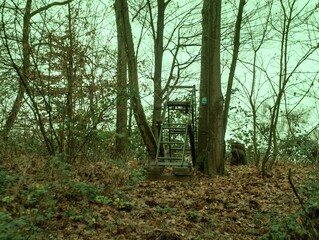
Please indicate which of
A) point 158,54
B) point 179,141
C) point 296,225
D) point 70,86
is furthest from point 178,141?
point 158,54

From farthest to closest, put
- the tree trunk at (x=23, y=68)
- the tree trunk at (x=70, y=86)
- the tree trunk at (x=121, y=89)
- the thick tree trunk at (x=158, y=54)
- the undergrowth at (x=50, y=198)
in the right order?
1. the thick tree trunk at (x=158, y=54)
2. the tree trunk at (x=121, y=89)
3. the tree trunk at (x=70, y=86)
4. the tree trunk at (x=23, y=68)
5. the undergrowth at (x=50, y=198)

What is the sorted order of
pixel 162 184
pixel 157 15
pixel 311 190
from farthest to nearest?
pixel 157 15 → pixel 162 184 → pixel 311 190

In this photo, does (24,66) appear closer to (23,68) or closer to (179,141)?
(23,68)

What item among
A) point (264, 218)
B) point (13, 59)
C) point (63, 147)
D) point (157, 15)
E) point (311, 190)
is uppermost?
point (157, 15)

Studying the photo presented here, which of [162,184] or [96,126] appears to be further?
[162,184]

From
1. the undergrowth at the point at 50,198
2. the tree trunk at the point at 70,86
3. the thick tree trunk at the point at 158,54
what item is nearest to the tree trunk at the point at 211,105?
the tree trunk at the point at 70,86

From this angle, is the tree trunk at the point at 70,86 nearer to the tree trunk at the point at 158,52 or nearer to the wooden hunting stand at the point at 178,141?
the wooden hunting stand at the point at 178,141

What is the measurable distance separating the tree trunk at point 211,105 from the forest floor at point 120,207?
2.12 metres

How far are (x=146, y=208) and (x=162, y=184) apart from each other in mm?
2446

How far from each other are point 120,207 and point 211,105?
5.26 metres

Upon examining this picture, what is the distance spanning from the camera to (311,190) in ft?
24.2

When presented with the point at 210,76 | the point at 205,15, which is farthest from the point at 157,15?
the point at 210,76

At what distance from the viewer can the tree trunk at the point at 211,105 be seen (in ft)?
36.2

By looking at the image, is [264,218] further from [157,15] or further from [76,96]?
[157,15]
